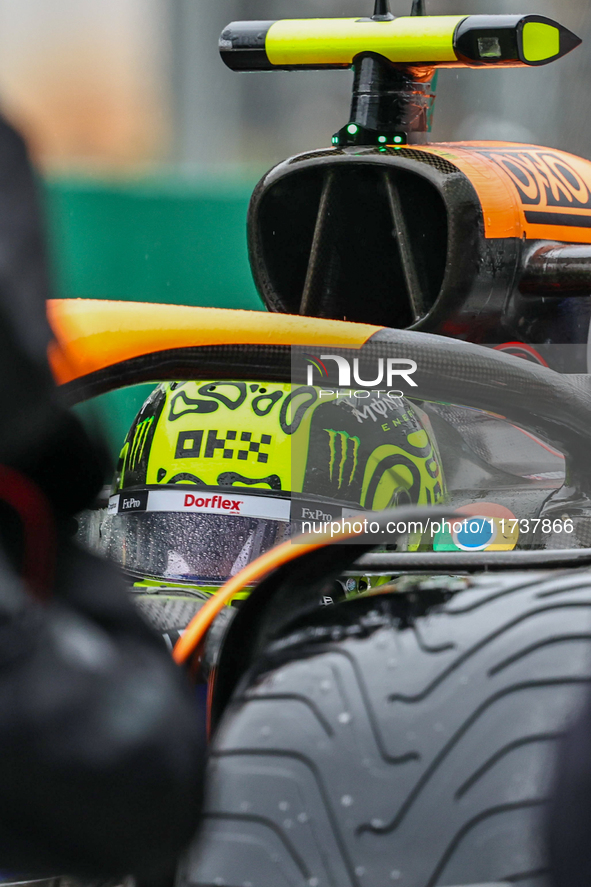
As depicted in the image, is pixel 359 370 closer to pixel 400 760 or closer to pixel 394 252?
pixel 400 760

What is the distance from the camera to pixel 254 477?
1573 millimetres

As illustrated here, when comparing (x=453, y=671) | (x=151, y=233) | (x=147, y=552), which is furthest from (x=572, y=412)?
(x=151, y=233)

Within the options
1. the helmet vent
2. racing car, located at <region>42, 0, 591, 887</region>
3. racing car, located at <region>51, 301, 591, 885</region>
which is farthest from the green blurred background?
racing car, located at <region>51, 301, 591, 885</region>

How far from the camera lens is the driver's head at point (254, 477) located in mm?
1559

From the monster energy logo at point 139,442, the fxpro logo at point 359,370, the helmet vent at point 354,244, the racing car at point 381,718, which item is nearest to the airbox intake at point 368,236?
the helmet vent at point 354,244


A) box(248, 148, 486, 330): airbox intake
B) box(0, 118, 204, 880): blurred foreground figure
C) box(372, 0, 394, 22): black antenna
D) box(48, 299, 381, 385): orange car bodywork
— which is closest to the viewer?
box(0, 118, 204, 880): blurred foreground figure

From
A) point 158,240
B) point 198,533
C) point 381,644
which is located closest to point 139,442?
point 198,533

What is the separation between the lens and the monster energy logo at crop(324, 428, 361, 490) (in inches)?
62.0

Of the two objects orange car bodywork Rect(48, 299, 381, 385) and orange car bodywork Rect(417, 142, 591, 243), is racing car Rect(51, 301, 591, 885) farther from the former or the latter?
orange car bodywork Rect(417, 142, 591, 243)

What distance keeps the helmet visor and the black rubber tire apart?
1010 mm

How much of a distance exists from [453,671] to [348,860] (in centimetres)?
10

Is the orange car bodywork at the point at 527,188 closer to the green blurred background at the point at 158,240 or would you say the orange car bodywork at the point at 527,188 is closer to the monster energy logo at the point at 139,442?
the monster energy logo at the point at 139,442

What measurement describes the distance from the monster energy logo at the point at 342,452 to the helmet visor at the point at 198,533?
87 mm

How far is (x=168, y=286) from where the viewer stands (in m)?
3.95
